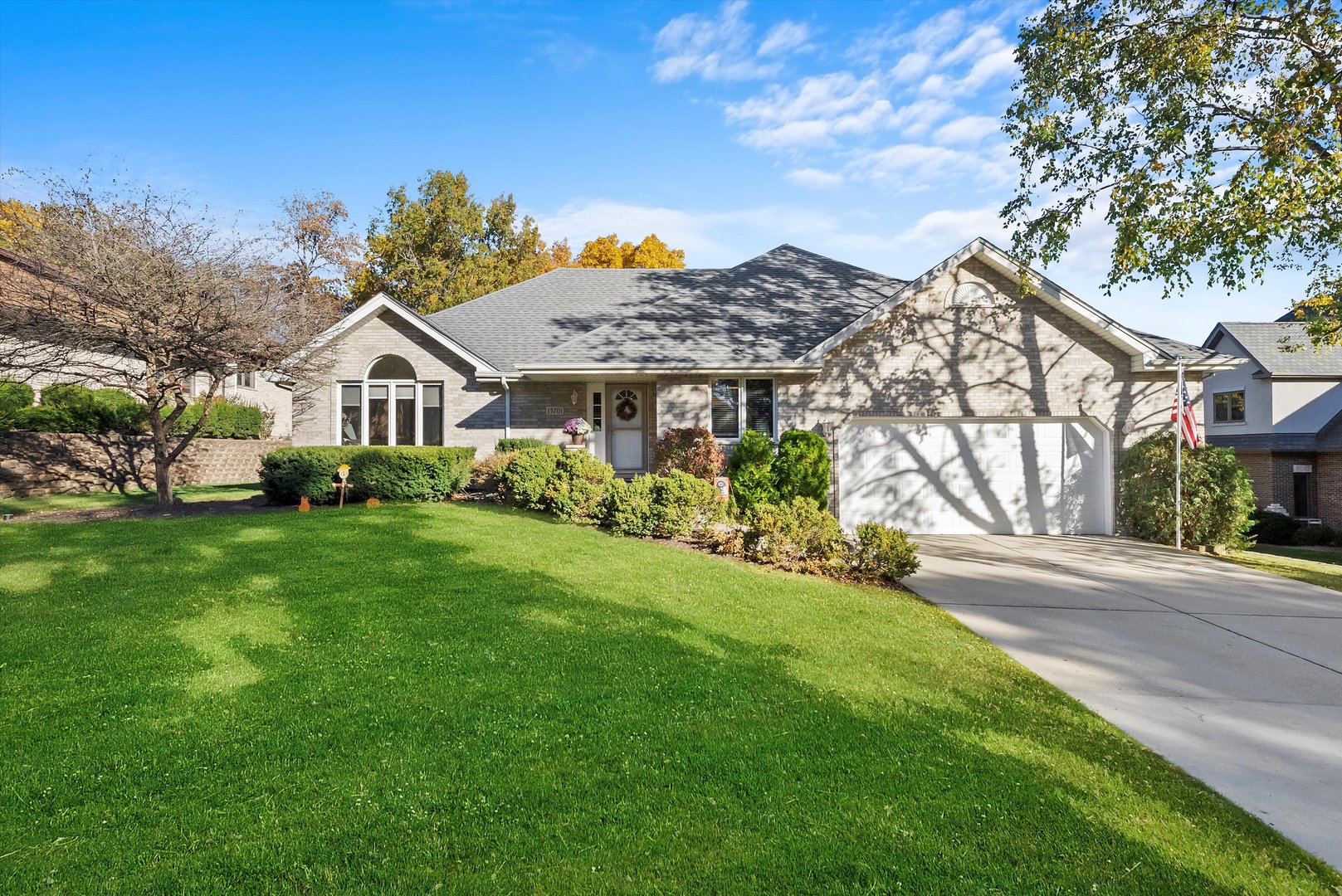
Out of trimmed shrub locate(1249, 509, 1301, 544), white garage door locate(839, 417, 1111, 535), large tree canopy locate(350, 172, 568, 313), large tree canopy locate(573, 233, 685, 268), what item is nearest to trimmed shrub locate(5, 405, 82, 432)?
large tree canopy locate(350, 172, 568, 313)

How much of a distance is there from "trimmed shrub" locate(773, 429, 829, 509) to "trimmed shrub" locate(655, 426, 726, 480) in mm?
1263

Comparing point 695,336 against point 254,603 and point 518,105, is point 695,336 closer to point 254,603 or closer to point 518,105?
point 518,105

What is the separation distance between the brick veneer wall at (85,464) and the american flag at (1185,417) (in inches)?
931

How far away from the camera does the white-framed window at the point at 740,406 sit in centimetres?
1389

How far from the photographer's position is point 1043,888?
8.75 ft

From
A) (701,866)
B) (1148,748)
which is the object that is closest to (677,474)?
(1148,748)

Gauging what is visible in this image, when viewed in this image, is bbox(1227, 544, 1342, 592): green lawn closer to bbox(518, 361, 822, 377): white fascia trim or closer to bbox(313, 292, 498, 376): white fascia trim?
bbox(518, 361, 822, 377): white fascia trim

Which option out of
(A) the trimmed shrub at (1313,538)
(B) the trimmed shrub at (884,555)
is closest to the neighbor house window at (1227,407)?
(A) the trimmed shrub at (1313,538)

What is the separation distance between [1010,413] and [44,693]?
14.7m

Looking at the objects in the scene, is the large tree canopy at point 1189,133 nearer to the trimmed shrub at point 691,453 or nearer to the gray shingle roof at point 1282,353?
the trimmed shrub at point 691,453

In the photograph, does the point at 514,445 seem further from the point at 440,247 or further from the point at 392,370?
the point at 440,247

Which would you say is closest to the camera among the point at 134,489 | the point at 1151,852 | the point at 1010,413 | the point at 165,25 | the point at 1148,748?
the point at 1151,852

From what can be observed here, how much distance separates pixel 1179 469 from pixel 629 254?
27.7 m

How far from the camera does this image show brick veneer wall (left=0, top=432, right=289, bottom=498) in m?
14.8
